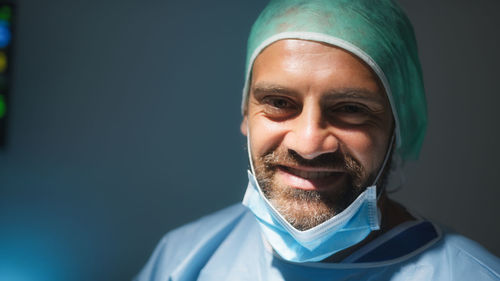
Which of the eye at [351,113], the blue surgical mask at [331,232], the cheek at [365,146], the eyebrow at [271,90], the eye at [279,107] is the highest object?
the eyebrow at [271,90]

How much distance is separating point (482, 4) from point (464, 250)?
1.12 metres

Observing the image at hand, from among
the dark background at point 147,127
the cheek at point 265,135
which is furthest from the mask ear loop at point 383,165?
the dark background at point 147,127

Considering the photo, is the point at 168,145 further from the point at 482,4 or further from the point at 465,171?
the point at 482,4

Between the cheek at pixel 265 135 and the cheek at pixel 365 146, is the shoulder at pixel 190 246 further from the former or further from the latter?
the cheek at pixel 365 146

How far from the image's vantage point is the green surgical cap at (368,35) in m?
0.91

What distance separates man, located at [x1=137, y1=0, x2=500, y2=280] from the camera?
0.91 metres

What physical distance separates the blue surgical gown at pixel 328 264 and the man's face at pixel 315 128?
166 millimetres

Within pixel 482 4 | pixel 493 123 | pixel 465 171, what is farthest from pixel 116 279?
pixel 482 4

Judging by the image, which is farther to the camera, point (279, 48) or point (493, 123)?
point (493, 123)

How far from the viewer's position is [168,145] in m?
1.62

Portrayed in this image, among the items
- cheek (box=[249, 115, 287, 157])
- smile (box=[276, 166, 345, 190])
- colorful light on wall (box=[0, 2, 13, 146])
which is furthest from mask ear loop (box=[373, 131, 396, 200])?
colorful light on wall (box=[0, 2, 13, 146])

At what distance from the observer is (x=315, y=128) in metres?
0.90

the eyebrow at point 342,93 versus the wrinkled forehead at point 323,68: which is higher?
the wrinkled forehead at point 323,68

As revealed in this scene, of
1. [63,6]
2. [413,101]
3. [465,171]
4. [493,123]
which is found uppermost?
[63,6]
